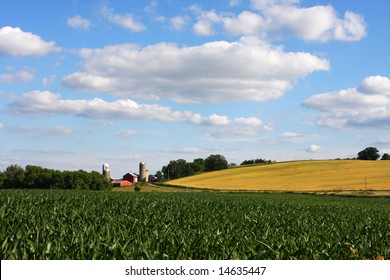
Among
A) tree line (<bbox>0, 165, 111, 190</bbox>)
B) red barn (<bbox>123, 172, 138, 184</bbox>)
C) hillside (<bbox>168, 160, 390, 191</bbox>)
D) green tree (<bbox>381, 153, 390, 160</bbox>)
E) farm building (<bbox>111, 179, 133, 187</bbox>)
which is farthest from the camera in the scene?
red barn (<bbox>123, 172, 138, 184</bbox>)

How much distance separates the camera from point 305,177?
10306 centimetres

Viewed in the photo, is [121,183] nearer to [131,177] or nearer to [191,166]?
[131,177]

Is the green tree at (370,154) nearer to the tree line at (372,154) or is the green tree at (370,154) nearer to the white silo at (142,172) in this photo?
the tree line at (372,154)

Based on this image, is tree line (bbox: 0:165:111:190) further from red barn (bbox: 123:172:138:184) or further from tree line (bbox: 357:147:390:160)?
tree line (bbox: 357:147:390:160)

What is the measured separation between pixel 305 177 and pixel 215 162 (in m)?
71.5

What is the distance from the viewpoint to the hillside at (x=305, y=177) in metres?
88.2

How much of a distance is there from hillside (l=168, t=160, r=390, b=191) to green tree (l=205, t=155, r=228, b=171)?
145 ft

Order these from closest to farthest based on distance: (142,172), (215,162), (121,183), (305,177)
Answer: (305,177)
(121,183)
(215,162)
(142,172)

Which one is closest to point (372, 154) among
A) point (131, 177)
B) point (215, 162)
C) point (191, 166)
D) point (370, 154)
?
point (370, 154)

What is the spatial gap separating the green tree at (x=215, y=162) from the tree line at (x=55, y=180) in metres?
71.1

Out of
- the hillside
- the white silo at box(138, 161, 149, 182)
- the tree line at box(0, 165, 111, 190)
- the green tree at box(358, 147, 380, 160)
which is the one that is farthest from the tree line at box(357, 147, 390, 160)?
the tree line at box(0, 165, 111, 190)

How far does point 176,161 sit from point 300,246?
181 meters

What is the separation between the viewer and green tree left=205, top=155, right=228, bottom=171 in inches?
6730
